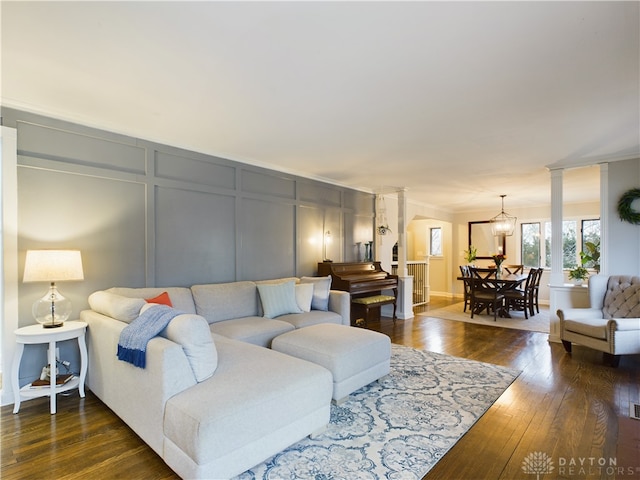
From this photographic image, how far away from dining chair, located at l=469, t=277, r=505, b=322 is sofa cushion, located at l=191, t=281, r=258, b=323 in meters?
4.40

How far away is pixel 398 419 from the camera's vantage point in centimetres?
244

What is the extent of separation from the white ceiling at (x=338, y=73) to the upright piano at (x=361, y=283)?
2106 mm

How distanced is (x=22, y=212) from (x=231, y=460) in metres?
2.73

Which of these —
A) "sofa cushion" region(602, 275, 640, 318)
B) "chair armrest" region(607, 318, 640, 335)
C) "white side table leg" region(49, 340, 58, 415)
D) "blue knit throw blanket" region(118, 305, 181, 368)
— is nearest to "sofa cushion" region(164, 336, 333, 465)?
"blue knit throw blanket" region(118, 305, 181, 368)

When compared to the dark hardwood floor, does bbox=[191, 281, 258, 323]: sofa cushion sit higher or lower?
higher

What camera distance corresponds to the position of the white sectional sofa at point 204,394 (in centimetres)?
167

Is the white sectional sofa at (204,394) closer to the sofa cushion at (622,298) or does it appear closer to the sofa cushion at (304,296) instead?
the sofa cushion at (304,296)

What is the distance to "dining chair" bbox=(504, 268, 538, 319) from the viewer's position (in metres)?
6.28

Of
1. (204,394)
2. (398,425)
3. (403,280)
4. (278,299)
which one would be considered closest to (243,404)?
(204,394)

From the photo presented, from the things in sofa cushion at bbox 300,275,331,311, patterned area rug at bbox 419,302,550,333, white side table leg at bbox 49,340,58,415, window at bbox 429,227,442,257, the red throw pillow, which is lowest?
patterned area rug at bbox 419,302,550,333

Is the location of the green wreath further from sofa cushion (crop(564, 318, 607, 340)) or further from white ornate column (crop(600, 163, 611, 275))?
sofa cushion (crop(564, 318, 607, 340))

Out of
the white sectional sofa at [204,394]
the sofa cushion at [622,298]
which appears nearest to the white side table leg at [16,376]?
the white sectional sofa at [204,394]

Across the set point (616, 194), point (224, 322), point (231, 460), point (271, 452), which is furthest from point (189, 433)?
point (616, 194)

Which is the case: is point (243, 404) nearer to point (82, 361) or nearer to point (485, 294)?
point (82, 361)
